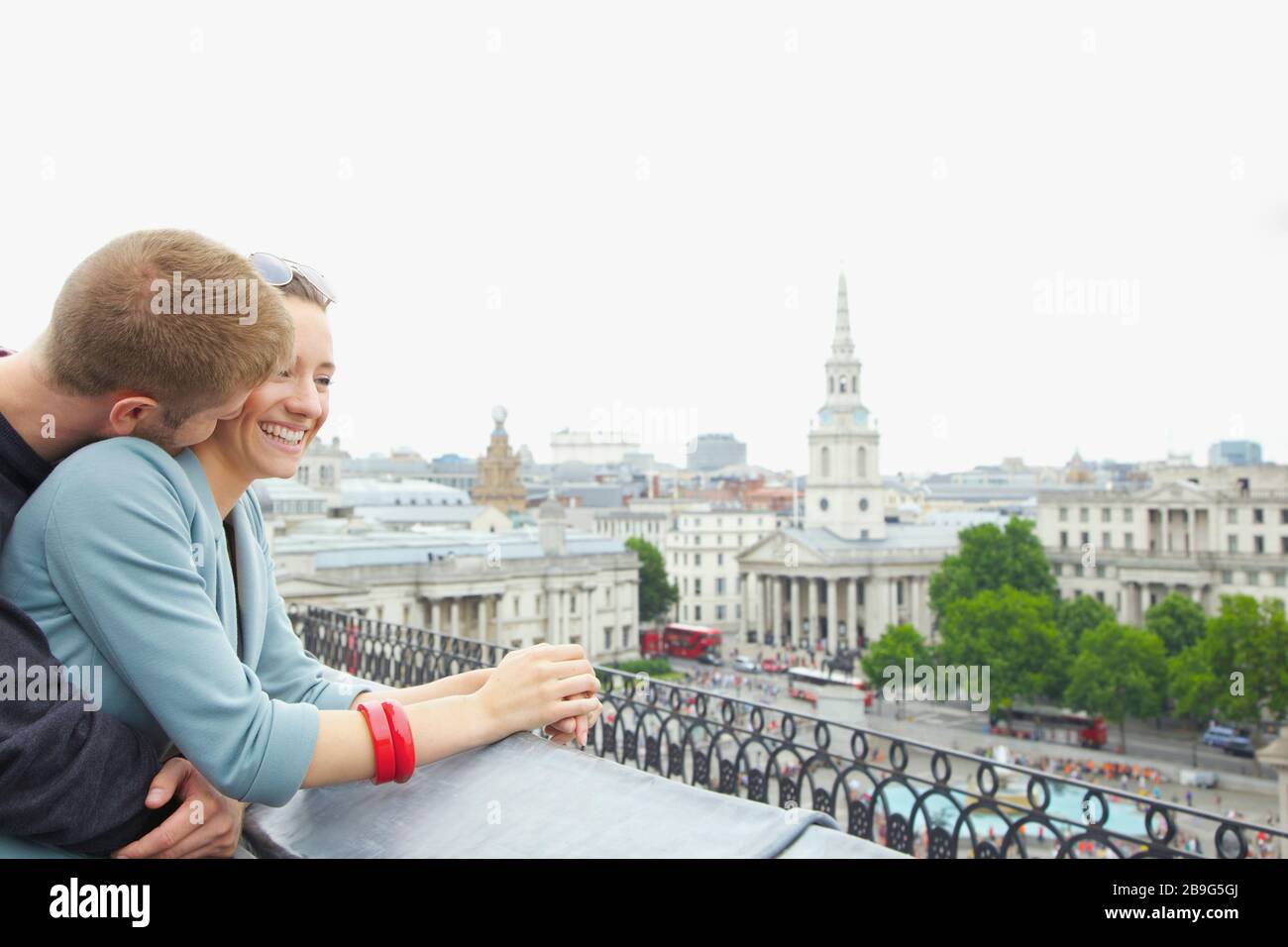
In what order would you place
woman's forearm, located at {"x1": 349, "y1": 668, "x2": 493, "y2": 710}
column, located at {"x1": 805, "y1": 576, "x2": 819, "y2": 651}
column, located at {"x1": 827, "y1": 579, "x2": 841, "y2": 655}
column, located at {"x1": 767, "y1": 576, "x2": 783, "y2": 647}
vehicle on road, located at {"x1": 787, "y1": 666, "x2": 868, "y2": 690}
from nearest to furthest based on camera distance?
woman's forearm, located at {"x1": 349, "y1": 668, "x2": 493, "y2": 710}
vehicle on road, located at {"x1": 787, "y1": 666, "x2": 868, "y2": 690}
column, located at {"x1": 827, "y1": 579, "x2": 841, "y2": 655}
column, located at {"x1": 805, "y1": 576, "x2": 819, "y2": 651}
column, located at {"x1": 767, "y1": 576, "x2": 783, "y2": 647}

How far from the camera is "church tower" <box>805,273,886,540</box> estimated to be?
89062 millimetres

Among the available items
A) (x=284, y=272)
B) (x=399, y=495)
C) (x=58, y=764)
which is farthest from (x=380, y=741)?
(x=399, y=495)

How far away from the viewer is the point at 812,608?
8625 cm

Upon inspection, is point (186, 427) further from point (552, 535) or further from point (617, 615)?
point (617, 615)

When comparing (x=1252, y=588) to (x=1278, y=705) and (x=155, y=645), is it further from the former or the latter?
(x=155, y=645)

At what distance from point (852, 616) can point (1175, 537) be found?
2298 centimetres

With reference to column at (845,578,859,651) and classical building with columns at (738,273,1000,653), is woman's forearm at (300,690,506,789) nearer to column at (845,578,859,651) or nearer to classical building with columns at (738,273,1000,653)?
classical building with columns at (738,273,1000,653)

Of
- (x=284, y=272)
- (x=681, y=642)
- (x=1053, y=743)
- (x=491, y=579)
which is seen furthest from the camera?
(x=681, y=642)

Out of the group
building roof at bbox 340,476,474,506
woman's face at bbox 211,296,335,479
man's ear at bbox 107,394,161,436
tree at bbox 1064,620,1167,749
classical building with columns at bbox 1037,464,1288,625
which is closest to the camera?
man's ear at bbox 107,394,161,436

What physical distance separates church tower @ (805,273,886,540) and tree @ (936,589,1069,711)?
35529 mm

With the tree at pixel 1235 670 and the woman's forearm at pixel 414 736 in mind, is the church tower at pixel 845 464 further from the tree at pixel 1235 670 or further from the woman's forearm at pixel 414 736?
the woman's forearm at pixel 414 736

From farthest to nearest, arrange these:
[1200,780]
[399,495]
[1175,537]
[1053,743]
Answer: [399,495], [1175,537], [1053,743], [1200,780]

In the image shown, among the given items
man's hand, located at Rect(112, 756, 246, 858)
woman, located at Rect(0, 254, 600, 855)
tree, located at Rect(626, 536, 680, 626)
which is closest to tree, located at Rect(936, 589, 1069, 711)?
tree, located at Rect(626, 536, 680, 626)
